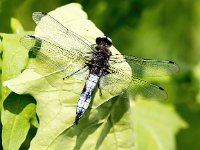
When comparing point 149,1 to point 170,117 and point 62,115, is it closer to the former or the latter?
point 170,117

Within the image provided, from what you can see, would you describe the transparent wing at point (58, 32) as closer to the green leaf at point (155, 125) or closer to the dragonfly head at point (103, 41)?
the dragonfly head at point (103, 41)

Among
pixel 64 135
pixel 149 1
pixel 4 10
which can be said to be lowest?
pixel 64 135

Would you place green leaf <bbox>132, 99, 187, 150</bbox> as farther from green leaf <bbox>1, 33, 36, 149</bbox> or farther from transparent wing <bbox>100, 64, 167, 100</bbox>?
green leaf <bbox>1, 33, 36, 149</bbox>

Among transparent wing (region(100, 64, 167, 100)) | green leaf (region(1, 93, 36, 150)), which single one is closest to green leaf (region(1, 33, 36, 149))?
green leaf (region(1, 93, 36, 150))

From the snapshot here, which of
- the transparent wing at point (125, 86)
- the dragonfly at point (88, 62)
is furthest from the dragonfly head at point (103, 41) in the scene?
the transparent wing at point (125, 86)

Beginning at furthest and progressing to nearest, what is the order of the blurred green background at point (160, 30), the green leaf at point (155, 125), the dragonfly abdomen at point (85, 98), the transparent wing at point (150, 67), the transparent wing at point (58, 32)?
the blurred green background at point (160, 30) → the green leaf at point (155, 125) → the transparent wing at point (150, 67) → the transparent wing at point (58, 32) → the dragonfly abdomen at point (85, 98)

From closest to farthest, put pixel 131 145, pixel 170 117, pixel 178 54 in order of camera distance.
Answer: pixel 131 145, pixel 170 117, pixel 178 54

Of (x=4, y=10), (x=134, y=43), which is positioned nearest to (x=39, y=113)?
(x=4, y=10)

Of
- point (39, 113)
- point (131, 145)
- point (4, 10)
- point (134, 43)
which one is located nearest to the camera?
point (39, 113)
